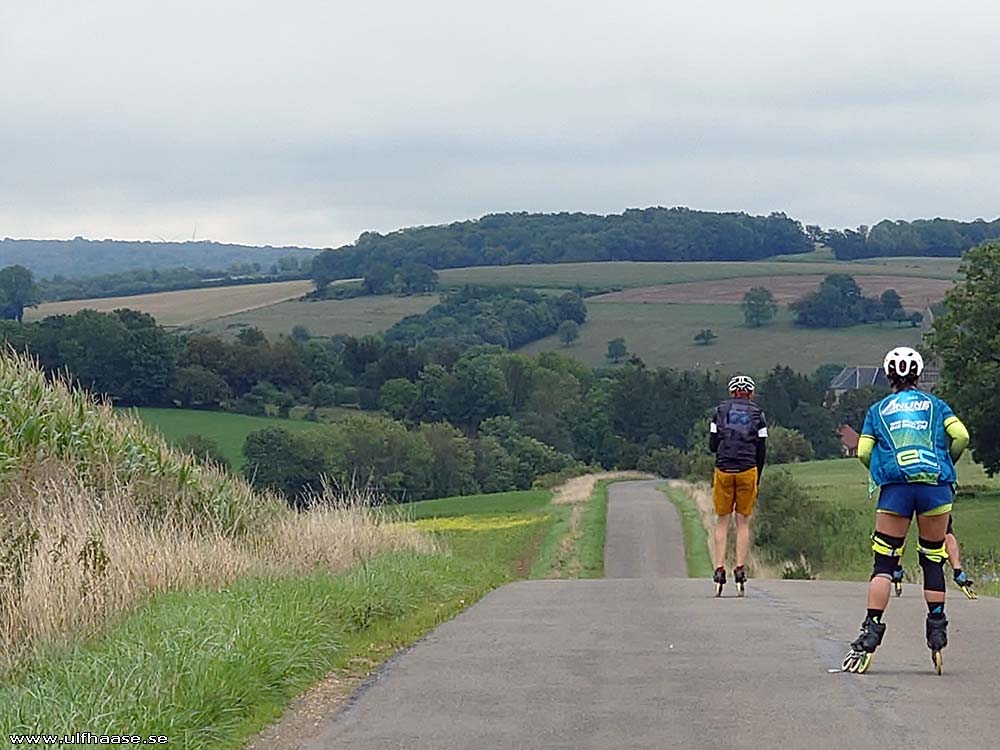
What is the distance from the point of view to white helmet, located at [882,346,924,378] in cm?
934

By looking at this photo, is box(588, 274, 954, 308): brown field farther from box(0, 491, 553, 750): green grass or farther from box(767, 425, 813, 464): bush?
box(0, 491, 553, 750): green grass

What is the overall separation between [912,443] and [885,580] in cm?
87

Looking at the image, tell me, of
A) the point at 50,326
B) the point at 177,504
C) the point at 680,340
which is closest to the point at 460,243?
the point at 680,340

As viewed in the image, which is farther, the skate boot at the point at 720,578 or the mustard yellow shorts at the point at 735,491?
the mustard yellow shorts at the point at 735,491

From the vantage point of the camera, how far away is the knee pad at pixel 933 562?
9.28 metres

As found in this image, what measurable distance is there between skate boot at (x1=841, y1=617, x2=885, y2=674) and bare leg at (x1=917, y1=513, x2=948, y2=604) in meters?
0.41

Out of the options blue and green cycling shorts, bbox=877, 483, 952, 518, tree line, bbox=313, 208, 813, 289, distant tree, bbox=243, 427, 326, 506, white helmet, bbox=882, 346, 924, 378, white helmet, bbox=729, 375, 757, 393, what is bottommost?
distant tree, bbox=243, 427, 326, 506

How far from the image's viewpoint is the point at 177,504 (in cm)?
1958

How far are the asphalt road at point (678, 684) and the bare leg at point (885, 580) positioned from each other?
17.0 inches

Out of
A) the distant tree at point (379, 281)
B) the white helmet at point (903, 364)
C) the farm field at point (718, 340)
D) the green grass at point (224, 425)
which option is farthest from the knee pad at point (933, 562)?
the distant tree at point (379, 281)

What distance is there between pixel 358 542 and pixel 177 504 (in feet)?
12.2

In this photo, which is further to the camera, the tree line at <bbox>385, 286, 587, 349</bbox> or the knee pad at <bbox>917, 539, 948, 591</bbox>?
the tree line at <bbox>385, 286, 587, 349</bbox>

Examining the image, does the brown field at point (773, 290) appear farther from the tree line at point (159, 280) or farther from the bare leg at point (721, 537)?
the bare leg at point (721, 537)

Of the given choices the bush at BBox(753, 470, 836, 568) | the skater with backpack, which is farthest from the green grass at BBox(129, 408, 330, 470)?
the skater with backpack
